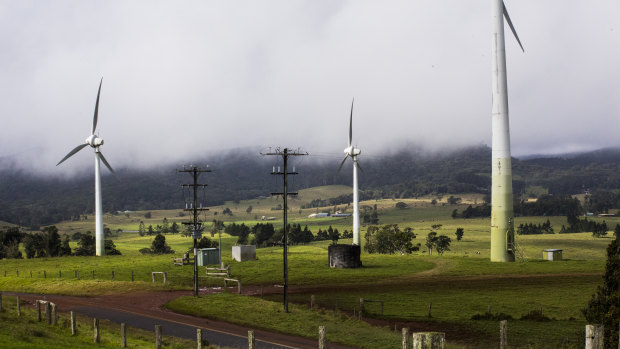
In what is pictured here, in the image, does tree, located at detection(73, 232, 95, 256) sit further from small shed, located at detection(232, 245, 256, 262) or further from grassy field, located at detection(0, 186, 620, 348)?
small shed, located at detection(232, 245, 256, 262)

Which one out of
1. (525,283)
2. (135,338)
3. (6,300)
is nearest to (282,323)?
(135,338)

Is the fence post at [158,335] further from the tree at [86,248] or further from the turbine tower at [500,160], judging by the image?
the tree at [86,248]

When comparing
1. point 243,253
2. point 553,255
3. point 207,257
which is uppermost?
point 243,253

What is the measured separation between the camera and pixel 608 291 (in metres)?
42.5

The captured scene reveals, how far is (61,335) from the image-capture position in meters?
41.8

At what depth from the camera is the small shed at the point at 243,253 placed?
115562 mm

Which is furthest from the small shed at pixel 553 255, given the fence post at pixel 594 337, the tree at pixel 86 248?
the tree at pixel 86 248

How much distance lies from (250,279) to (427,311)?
115 ft

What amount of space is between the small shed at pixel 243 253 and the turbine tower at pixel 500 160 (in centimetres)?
4520

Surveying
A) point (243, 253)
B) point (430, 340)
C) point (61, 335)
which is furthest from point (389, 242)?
point (430, 340)

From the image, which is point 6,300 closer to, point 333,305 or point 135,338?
point 135,338

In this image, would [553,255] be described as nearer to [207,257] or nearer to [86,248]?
[207,257]

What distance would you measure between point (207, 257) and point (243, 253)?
8821 mm

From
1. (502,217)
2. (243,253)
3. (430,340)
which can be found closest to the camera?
(430,340)
